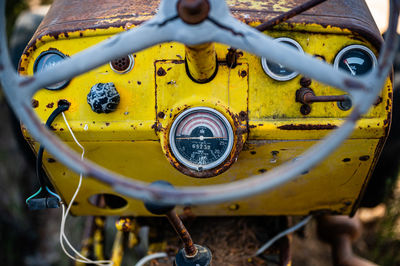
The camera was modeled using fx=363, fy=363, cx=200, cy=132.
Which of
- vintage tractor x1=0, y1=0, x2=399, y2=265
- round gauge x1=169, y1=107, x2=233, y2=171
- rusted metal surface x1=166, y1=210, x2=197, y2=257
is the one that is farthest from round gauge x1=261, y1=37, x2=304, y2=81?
rusted metal surface x1=166, y1=210, x2=197, y2=257

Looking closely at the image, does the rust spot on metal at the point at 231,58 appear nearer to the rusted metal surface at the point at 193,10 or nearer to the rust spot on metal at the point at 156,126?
the rust spot on metal at the point at 156,126

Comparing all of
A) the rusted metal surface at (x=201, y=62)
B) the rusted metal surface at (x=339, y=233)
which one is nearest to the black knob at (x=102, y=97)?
the rusted metal surface at (x=201, y=62)

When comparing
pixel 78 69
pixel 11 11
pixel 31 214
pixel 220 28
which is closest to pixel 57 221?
pixel 31 214

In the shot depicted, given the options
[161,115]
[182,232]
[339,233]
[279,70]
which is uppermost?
[279,70]

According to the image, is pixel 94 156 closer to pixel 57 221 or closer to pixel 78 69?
pixel 78 69

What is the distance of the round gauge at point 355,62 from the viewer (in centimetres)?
135

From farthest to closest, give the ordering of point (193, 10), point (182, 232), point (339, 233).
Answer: point (339, 233) < point (182, 232) < point (193, 10)

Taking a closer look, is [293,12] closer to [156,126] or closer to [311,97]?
[311,97]

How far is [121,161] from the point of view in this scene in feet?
4.98

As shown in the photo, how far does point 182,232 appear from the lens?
1.28m

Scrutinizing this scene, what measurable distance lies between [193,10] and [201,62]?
327 millimetres

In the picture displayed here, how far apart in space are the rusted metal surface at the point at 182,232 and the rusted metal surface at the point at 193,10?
62cm

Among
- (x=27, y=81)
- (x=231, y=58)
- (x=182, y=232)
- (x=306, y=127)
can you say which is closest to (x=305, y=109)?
(x=306, y=127)

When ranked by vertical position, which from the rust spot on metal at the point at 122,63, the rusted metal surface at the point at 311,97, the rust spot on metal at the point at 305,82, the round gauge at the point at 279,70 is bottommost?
the rusted metal surface at the point at 311,97
